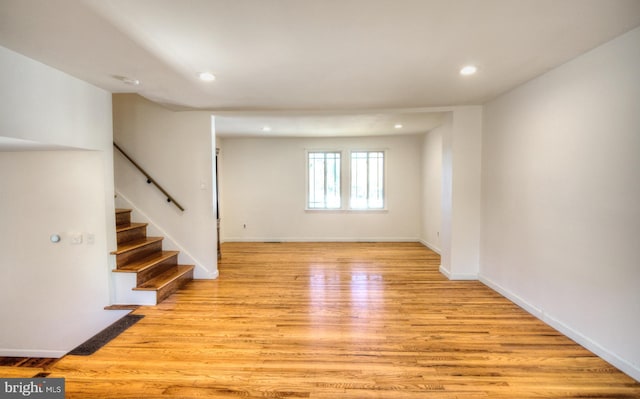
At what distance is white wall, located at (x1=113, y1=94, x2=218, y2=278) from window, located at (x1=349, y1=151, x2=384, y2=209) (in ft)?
11.7

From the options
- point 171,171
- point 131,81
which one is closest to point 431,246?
point 171,171

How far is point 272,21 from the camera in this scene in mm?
1779

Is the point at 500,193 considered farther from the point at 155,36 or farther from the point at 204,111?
the point at 204,111

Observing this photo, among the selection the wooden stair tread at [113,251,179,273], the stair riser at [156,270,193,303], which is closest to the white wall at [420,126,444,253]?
the stair riser at [156,270,193,303]

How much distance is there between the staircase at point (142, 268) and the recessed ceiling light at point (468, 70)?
13.2 feet

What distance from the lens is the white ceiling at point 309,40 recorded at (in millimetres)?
1656

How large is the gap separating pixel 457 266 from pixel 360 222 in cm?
291

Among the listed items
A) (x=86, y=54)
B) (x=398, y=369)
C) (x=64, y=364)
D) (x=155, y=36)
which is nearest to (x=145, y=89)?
(x=86, y=54)

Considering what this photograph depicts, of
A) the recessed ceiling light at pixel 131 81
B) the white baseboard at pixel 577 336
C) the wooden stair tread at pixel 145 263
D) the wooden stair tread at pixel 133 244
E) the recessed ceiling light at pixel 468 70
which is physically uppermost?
the recessed ceiling light at pixel 131 81

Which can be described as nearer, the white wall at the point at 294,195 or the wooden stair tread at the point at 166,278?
the wooden stair tread at the point at 166,278

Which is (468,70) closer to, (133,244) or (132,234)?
(133,244)

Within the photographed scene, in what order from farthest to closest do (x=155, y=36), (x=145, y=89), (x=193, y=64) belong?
1. (x=145, y=89)
2. (x=193, y=64)
3. (x=155, y=36)

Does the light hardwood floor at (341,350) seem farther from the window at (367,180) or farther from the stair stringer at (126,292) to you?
the window at (367,180)

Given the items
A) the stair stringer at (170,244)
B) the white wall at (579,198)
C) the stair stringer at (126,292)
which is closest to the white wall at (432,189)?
the white wall at (579,198)
